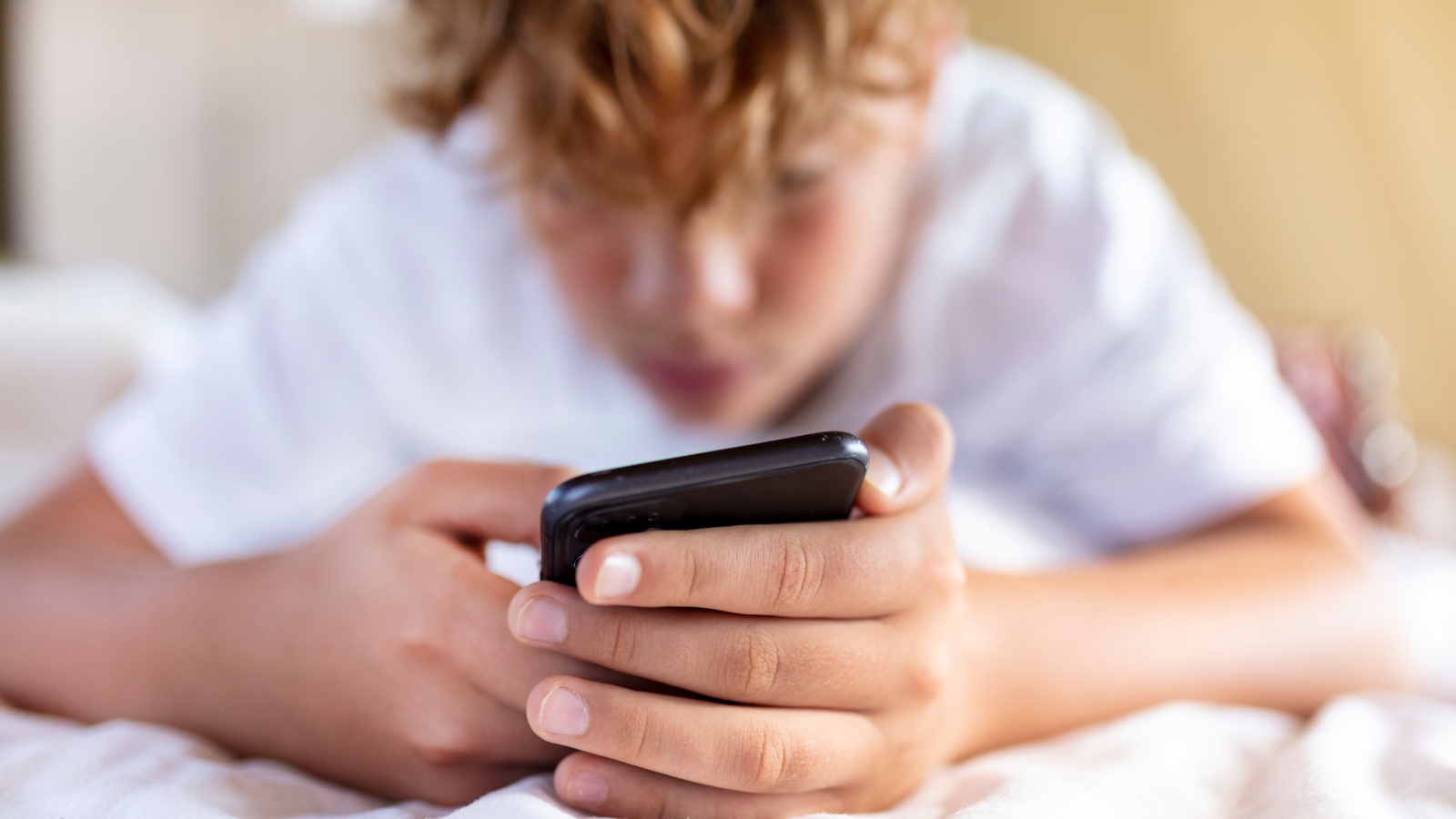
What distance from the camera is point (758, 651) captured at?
374 millimetres

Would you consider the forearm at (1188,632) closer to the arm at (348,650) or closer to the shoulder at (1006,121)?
the arm at (348,650)

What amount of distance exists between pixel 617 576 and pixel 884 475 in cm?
13

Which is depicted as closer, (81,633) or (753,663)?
(753,663)

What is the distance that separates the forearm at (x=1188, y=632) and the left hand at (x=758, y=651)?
0.10 m

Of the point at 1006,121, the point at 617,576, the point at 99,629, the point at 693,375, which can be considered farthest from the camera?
the point at 1006,121

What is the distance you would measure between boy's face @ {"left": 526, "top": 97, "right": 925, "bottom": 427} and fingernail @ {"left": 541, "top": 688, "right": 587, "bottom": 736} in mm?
347

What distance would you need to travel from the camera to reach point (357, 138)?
2453mm

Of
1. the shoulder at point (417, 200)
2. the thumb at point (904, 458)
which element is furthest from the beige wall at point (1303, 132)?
the thumb at point (904, 458)

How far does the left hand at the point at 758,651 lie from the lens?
0.36m

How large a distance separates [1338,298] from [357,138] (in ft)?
7.28

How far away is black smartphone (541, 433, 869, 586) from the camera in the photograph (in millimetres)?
323

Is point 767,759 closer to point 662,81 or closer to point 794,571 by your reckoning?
point 794,571

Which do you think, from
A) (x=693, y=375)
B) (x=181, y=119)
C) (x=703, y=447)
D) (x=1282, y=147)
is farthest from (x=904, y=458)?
(x=181, y=119)

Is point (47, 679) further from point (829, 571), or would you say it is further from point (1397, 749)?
point (1397, 749)
